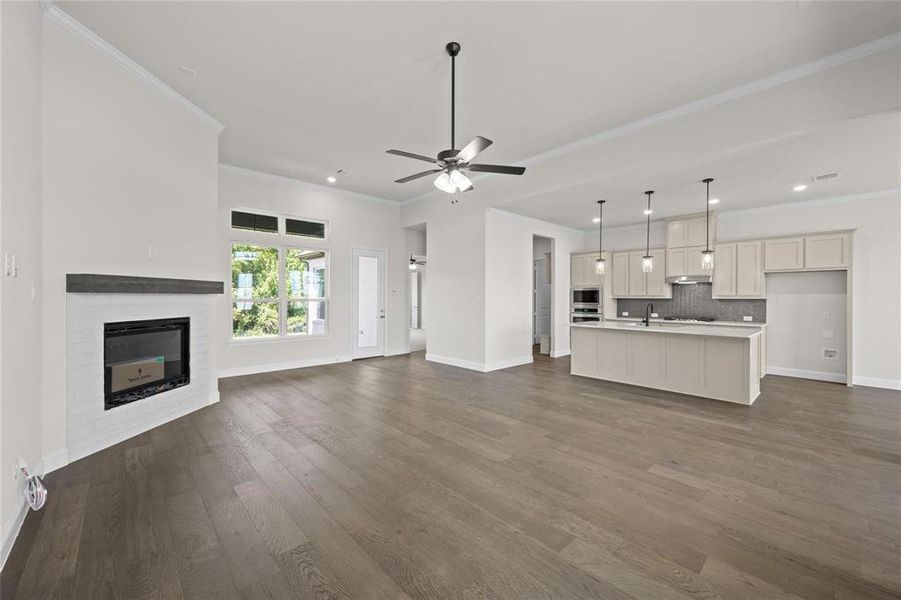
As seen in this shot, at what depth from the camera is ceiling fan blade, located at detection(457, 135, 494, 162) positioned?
2.89m

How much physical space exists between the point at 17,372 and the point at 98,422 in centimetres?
126

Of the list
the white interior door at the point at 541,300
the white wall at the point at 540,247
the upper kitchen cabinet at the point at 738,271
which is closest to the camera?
the upper kitchen cabinet at the point at 738,271

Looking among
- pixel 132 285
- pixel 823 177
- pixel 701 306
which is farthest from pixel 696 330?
pixel 132 285

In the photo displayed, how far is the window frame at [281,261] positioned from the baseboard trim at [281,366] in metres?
0.41

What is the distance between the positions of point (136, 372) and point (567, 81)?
499 centimetres

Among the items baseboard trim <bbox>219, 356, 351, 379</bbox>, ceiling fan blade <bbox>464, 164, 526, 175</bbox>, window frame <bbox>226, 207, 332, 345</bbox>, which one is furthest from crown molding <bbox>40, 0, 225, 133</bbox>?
baseboard trim <bbox>219, 356, 351, 379</bbox>

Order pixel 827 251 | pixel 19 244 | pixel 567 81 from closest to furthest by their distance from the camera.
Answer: pixel 19 244 < pixel 567 81 < pixel 827 251

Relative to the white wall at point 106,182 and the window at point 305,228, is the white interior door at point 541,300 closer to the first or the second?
the window at point 305,228

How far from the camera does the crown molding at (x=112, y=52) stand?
110 inches

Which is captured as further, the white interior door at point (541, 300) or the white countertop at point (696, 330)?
the white interior door at point (541, 300)

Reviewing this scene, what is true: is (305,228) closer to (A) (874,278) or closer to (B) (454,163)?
(B) (454,163)

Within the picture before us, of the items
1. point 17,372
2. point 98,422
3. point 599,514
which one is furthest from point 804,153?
point 98,422


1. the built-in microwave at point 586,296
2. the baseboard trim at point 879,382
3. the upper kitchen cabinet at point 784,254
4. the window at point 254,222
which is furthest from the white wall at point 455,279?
the baseboard trim at point 879,382

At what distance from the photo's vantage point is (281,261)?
6461 mm
